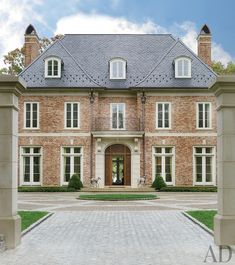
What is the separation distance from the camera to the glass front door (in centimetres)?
3592

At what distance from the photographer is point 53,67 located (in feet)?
119

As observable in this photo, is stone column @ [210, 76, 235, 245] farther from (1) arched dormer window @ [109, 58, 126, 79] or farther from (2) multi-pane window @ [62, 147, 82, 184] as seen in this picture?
(1) arched dormer window @ [109, 58, 126, 79]

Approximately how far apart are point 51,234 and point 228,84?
5.35m

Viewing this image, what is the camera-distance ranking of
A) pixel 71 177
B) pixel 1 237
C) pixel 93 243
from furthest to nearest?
pixel 71 177 → pixel 93 243 → pixel 1 237

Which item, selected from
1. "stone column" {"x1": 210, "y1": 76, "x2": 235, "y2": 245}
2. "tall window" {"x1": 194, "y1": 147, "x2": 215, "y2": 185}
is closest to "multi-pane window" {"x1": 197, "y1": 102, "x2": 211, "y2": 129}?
"tall window" {"x1": 194, "y1": 147, "x2": 215, "y2": 185}

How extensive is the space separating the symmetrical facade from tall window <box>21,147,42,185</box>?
0.21 ft

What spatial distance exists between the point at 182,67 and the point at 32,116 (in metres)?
10.4

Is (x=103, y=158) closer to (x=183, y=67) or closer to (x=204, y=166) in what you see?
(x=204, y=166)

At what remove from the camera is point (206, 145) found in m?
35.2

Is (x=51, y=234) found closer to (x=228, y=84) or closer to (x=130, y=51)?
(x=228, y=84)

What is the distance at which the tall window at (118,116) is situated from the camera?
35406 mm

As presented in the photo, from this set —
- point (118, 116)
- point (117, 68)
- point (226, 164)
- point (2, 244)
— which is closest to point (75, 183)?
point (118, 116)

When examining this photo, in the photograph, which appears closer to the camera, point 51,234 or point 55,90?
point 51,234

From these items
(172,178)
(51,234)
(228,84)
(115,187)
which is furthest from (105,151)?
(228,84)
